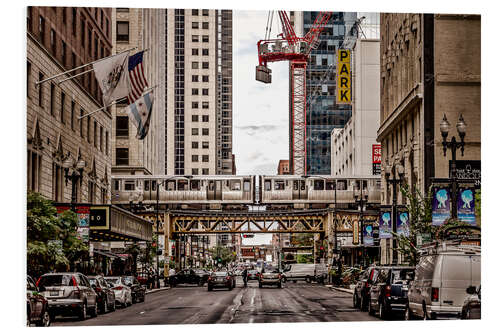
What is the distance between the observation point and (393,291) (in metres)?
26.5

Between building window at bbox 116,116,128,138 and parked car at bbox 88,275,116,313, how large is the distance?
62626mm

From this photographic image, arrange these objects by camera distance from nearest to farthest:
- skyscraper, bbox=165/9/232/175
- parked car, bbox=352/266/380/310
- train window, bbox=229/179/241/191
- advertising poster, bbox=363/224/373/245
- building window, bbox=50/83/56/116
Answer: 1. parked car, bbox=352/266/380/310
2. building window, bbox=50/83/56/116
3. advertising poster, bbox=363/224/373/245
4. train window, bbox=229/179/241/191
5. skyscraper, bbox=165/9/232/175

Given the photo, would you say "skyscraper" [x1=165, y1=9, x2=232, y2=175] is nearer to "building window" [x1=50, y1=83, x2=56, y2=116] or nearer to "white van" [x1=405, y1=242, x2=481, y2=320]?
"building window" [x1=50, y1=83, x2=56, y2=116]

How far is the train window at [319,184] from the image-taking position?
3182 inches

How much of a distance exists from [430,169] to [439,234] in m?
18.2

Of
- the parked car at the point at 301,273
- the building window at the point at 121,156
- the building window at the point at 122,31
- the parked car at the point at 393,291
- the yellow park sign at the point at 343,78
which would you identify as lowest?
the parked car at the point at 301,273

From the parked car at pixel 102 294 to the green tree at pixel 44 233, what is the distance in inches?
61.4

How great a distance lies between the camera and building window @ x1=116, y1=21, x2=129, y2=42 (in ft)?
306

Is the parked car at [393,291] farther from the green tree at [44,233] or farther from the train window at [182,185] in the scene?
the train window at [182,185]

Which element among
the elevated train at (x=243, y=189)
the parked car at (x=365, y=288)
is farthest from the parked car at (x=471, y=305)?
the elevated train at (x=243, y=189)

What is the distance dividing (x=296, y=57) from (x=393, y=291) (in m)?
38.9

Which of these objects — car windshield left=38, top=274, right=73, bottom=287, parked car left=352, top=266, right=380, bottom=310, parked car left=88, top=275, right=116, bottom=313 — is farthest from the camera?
parked car left=88, top=275, right=116, bottom=313

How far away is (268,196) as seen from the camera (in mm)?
79750

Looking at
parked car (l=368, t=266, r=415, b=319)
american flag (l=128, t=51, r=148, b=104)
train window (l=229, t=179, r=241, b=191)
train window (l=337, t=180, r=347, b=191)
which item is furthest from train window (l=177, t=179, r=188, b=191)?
parked car (l=368, t=266, r=415, b=319)
